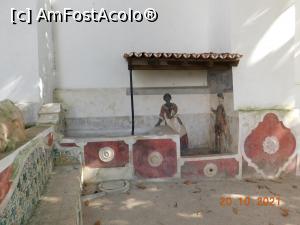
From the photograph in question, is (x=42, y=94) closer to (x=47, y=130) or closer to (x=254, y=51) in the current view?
(x=47, y=130)

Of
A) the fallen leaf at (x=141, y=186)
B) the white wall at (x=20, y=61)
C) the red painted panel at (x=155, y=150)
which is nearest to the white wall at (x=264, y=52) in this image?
the red painted panel at (x=155, y=150)

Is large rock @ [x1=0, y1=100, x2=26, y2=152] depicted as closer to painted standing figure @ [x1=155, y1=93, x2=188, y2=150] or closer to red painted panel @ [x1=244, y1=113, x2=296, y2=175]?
painted standing figure @ [x1=155, y1=93, x2=188, y2=150]

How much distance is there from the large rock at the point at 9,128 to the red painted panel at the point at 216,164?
2.79 metres

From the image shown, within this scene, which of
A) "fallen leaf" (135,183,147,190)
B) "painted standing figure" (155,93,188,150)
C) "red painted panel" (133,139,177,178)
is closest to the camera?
"fallen leaf" (135,183,147,190)

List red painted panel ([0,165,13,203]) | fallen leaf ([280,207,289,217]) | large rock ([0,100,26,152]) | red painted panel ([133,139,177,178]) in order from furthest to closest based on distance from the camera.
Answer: red painted panel ([133,139,177,178]), fallen leaf ([280,207,289,217]), large rock ([0,100,26,152]), red painted panel ([0,165,13,203])

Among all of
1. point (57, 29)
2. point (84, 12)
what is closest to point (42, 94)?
point (57, 29)

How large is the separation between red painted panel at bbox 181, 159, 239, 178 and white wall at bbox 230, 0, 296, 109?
3.35ft

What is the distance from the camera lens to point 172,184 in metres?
4.13

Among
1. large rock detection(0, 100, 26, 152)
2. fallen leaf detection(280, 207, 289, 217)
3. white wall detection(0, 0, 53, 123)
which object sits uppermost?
white wall detection(0, 0, 53, 123)

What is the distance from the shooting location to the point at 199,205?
3355mm

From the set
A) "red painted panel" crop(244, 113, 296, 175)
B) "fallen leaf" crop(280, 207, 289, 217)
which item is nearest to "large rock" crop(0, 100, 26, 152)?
"fallen leaf" crop(280, 207, 289, 217)
